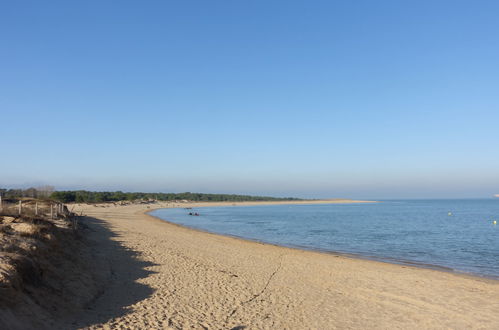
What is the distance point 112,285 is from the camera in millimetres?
10891

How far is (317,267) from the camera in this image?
17.2 meters

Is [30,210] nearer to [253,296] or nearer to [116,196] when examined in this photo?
[253,296]

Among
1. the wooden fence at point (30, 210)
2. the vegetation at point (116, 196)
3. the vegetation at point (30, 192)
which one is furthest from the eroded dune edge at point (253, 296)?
the vegetation at point (116, 196)

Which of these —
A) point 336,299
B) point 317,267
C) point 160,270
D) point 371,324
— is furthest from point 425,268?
point 160,270

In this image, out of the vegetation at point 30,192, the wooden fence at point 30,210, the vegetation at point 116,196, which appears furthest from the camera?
the vegetation at point 116,196

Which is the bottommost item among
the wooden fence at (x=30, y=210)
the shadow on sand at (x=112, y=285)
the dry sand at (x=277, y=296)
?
the dry sand at (x=277, y=296)

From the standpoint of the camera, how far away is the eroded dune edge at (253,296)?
849cm

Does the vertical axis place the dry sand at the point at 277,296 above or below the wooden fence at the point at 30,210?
below

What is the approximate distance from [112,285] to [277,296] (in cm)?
549

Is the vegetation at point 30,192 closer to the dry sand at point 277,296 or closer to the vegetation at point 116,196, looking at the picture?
the vegetation at point 116,196

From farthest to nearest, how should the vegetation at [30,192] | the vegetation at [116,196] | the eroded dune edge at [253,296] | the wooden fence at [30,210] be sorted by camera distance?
the vegetation at [116,196]
the vegetation at [30,192]
the wooden fence at [30,210]
the eroded dune edge at [253,296]

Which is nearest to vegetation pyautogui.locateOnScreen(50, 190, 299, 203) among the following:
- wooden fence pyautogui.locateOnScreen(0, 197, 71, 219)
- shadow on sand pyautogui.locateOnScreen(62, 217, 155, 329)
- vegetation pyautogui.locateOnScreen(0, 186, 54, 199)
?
vegetation pyautogui.locateOnScreen(0, 186, 54, 199)

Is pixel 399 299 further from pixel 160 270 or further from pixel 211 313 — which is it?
pixel 160 270

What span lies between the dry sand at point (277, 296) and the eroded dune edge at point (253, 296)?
29mm
